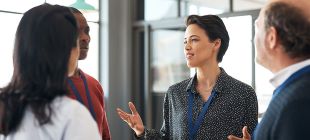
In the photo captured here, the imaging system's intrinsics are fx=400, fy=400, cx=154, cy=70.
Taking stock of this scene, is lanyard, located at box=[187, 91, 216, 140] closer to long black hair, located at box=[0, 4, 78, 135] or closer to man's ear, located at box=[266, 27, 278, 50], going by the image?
man's ear, located at box=[266, 27, 278, 50]

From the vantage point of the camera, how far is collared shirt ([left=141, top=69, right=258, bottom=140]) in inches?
81.5

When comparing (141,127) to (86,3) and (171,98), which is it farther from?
(86,3)

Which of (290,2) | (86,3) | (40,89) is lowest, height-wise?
(40,89)

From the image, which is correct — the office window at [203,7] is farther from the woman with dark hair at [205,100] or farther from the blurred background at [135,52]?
the woman with dark hair at [205,100]

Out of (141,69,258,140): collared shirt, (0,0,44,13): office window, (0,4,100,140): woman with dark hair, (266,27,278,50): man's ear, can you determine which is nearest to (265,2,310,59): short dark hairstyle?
(266,27,278,50): man's ear

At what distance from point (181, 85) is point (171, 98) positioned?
95 mm

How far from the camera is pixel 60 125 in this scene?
116 cm

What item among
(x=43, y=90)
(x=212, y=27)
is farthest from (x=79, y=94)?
(x=212, y=27)

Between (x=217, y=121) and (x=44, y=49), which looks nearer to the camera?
(x=44, y=49)

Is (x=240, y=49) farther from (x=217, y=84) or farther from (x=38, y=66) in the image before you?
(x=38, y=66)

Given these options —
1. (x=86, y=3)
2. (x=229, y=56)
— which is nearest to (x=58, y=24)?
(x=229, y=56)

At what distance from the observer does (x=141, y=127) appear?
2162 millimetres

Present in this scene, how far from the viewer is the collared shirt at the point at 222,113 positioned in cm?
207

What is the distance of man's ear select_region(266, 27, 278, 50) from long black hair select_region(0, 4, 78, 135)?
63 cm
